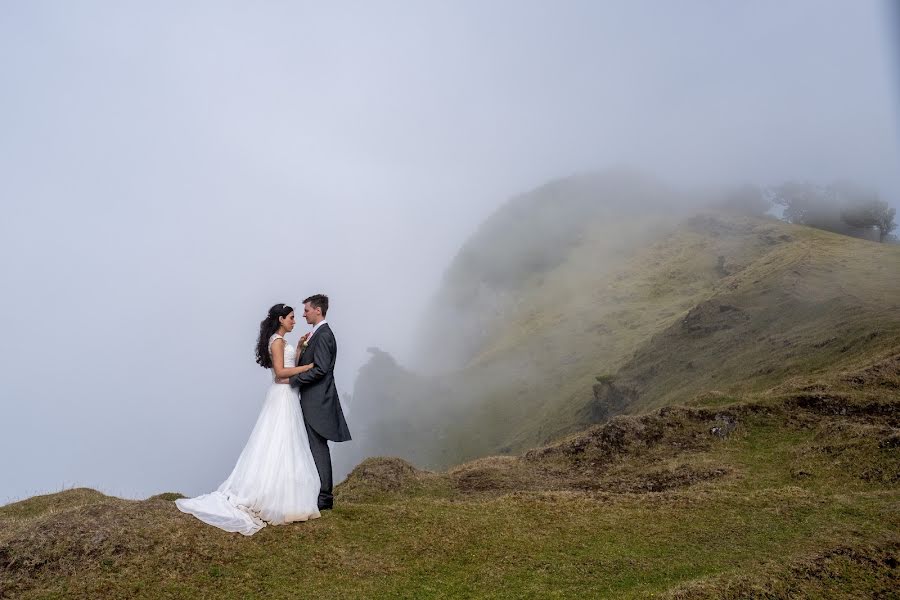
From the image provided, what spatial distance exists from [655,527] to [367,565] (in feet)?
25.7

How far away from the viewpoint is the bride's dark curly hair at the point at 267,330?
13.6m

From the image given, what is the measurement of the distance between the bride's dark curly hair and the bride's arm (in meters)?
0.33

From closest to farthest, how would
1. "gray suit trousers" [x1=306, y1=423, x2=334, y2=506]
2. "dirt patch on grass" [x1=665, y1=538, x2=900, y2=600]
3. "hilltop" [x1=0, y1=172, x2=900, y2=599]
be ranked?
"dirt patch on grass" [x1=665, y1=538, x2=900, y2=600]
"hilltop" [x1=0, y1=172, x2=900, y2=599]
"gray suit trousers" [x1=306, y1=423, x2=334, y2=506]

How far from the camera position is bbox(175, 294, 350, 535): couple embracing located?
12.9 metres

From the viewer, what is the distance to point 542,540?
14.1 metres

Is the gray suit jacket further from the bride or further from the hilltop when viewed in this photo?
the hilltop

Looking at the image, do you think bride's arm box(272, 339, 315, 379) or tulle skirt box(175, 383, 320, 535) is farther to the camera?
bride's arm box(272, 339, 315, 379)

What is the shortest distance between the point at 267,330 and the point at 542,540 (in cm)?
838

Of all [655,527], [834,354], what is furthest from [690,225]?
[655,527]

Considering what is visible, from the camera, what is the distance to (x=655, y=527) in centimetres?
1527

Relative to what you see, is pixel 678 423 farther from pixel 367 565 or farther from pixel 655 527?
pixel 367 565

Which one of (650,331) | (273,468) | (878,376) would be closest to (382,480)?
(273,468)

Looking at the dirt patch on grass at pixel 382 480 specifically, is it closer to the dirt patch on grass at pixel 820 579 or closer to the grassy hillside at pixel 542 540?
the grassy hillside at pixel 542 540

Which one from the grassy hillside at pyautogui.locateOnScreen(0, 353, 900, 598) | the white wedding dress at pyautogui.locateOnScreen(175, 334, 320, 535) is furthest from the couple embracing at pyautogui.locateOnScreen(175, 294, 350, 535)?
the grassy hillside at pyautogui.locateOnScreen(0, 353, 900, 598)
